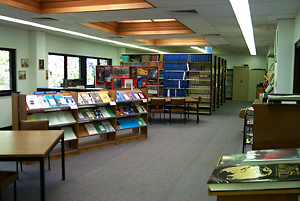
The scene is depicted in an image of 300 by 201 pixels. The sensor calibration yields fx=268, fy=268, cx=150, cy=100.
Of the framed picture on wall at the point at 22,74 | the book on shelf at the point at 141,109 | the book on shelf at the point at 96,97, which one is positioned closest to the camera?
the book on shelf at the point at 96,97

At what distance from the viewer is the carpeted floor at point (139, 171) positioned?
3.62 m

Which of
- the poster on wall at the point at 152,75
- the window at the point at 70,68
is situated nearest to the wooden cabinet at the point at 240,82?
the poster on wall at the point at 152,75

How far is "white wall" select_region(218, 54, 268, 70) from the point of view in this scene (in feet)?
61.2

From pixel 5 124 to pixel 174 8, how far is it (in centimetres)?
622

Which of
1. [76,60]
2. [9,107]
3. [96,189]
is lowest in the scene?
[96,189]

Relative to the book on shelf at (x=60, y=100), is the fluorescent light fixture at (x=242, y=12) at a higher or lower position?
higher

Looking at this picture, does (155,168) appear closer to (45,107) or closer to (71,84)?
(45,107)

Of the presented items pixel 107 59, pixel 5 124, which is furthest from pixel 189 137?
pixel 107 59

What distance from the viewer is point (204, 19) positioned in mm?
7031

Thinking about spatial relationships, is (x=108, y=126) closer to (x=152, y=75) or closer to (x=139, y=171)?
(x=139, y=171)

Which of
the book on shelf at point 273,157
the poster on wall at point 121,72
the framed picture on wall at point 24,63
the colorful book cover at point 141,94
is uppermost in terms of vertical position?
the framed picture on wall at point 24,63

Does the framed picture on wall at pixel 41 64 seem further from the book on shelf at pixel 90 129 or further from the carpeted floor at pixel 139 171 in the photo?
the carpeted floor at pixel 139 171

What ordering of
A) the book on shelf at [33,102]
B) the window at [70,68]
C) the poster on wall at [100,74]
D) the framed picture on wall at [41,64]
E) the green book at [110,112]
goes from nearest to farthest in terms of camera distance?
the book on shelf at [33,102] → the green book at [110,112] → the framed picture on wall at [41,64] → the window at [70,68] → the poster on wall at [100,74]

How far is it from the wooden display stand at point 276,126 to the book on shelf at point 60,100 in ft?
13.5
